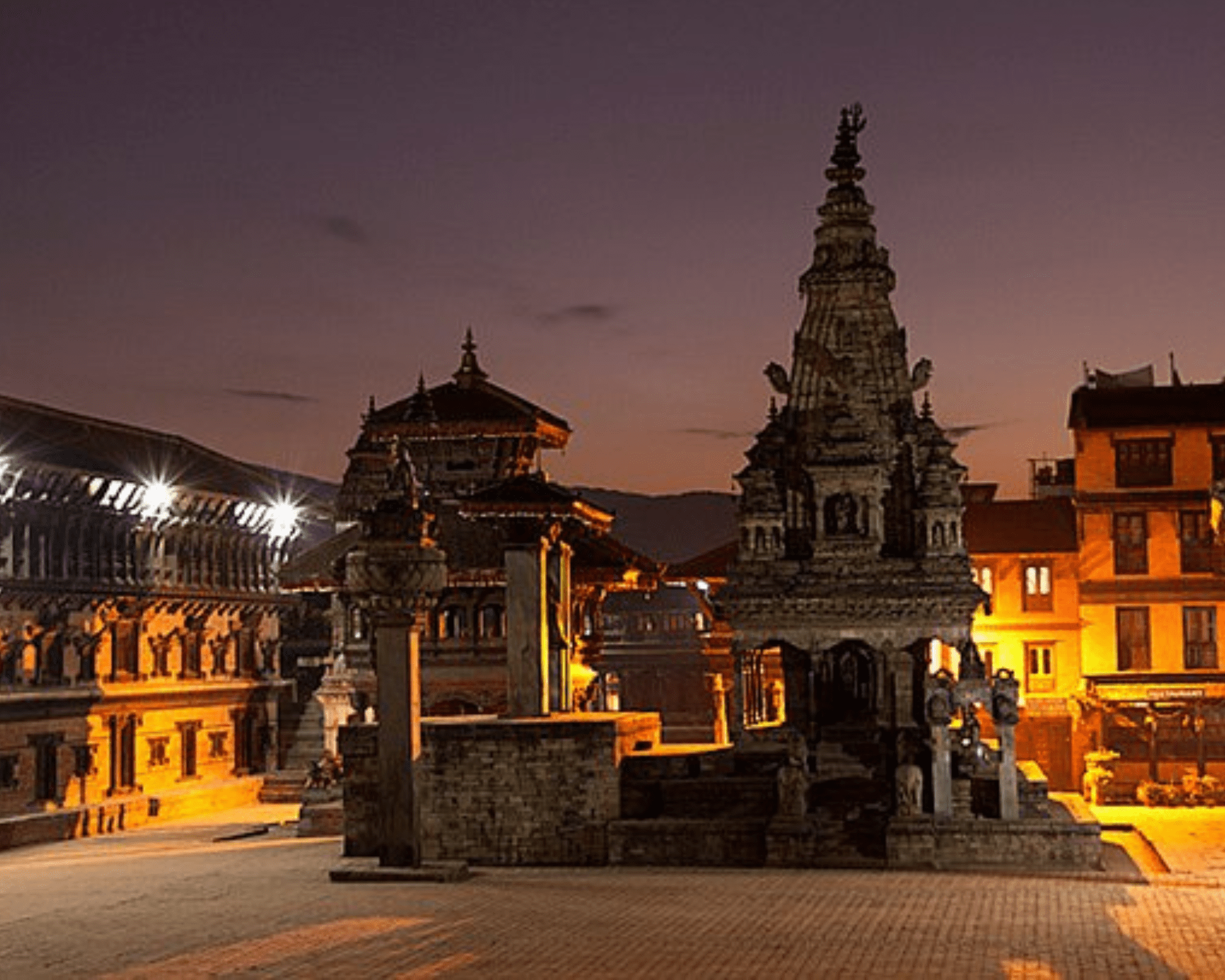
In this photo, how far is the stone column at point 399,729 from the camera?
27.0 metres

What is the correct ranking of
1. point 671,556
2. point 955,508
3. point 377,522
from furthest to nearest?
point 671,556 → point 955,508 → point 377,522

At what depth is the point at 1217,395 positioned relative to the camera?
50.8 m

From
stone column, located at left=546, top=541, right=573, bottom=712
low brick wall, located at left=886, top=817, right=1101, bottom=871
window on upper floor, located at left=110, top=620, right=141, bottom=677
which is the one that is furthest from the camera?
window on upper floor, located at left=110, top=620, right=141, bottom=677

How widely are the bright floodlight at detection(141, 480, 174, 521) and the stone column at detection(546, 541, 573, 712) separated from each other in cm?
1978

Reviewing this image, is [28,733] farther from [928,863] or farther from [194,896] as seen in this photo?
[928,863]

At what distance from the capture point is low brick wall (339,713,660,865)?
32.1 meters

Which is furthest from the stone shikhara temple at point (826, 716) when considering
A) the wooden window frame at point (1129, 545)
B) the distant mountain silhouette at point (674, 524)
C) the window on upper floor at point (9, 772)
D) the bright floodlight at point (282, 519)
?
the distant mountain silhouette at point (674, 524)

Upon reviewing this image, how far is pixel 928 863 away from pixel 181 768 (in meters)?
32.5

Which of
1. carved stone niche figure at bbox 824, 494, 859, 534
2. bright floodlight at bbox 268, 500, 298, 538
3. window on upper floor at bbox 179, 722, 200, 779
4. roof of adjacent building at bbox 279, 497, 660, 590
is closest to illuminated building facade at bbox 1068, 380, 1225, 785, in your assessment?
roof of adjacent building at bbox 279, 497, 660, 590

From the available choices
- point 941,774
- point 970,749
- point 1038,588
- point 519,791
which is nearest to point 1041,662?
point 1038,588

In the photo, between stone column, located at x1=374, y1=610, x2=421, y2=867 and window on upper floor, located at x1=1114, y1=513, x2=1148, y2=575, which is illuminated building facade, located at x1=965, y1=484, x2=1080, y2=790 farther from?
stone column, located at x1=374, y1=610, x2=421, y2=867

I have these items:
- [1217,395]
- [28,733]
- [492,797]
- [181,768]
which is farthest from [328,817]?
[1217,395]

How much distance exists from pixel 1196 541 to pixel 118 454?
30.2 metres

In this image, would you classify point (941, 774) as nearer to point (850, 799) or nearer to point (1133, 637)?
point (850, 799)
